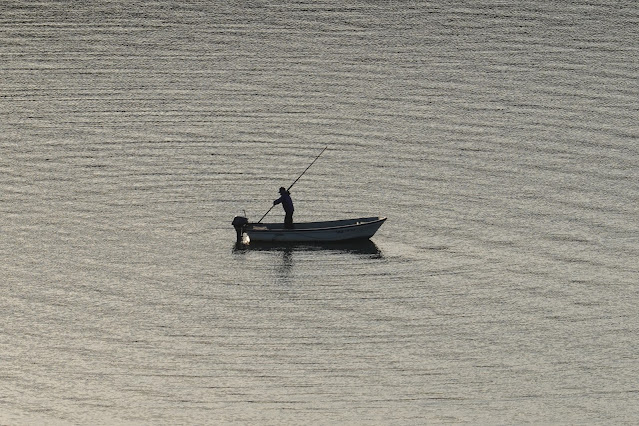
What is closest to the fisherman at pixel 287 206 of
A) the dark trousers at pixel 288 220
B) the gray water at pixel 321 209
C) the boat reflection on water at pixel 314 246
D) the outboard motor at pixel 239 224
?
the dark trousers at pixel 288 220

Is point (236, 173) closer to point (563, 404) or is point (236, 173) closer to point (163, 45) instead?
point (163, 45)

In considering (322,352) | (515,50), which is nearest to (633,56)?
(515,50)

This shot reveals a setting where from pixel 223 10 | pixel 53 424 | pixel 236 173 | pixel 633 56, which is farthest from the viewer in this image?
pixel 223 10

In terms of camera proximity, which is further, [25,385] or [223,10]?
[223,10]

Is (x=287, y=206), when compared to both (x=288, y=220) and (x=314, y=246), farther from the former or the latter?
(x=314, y=246)

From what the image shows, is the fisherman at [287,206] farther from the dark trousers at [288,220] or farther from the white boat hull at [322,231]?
the white boat hull at [322,231]

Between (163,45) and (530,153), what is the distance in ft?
63.8

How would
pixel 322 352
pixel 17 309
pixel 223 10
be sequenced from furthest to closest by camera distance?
1. pixel 223 10
2. pixel 17 309
3. pixel 322 352

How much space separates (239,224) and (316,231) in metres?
2.46

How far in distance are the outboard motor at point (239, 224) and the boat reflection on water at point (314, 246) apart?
0.31 m

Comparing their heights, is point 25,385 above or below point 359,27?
below

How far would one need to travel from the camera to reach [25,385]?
1610 inches

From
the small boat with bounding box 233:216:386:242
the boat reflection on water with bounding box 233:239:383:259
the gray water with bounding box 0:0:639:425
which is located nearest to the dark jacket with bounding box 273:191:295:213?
the small boat with bounding box 233:216:386:242

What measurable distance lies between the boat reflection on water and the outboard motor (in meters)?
0.31
